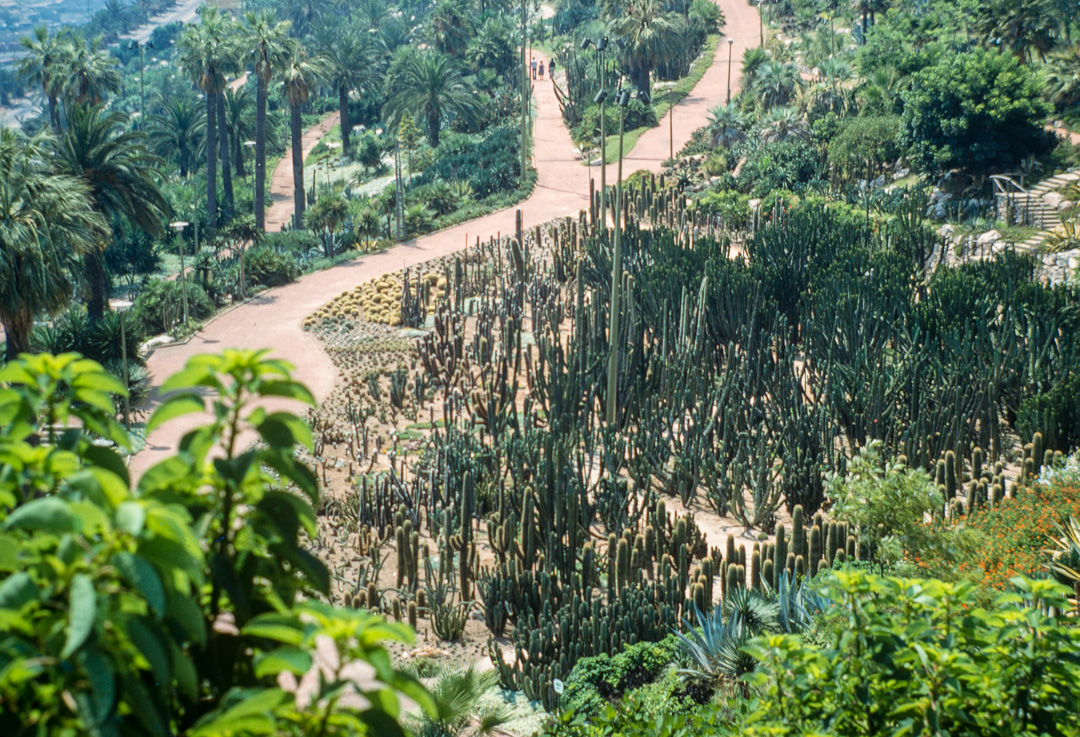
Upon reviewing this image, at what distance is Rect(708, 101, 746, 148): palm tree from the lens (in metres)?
38.6

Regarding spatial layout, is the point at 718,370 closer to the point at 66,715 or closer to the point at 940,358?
the point at 940,358

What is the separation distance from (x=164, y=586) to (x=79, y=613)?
0.24 meters

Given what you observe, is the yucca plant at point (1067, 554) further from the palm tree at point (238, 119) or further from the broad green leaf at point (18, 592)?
the palm tree at point (238, 119)

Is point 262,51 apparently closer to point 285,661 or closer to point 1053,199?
point 1053,199

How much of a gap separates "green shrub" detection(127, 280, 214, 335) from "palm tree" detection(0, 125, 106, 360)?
7.76m

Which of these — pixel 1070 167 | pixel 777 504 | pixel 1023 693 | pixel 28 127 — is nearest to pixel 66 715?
pixel 1023 693

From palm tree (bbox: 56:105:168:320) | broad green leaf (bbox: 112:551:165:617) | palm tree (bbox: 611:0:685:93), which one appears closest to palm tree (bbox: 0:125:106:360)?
palm tree (bbox: 56:105:168:320)

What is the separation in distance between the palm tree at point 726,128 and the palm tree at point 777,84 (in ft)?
5.94

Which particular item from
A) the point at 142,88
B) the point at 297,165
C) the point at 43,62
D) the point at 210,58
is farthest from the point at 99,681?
the point at 142,88

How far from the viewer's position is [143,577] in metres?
2.22

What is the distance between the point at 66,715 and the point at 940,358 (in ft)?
57.0

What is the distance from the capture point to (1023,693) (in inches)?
171

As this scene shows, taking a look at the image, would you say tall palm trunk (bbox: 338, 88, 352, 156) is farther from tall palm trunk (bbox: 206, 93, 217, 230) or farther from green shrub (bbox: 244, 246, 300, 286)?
green shrub (bbox: 244, 246, 300, 286)

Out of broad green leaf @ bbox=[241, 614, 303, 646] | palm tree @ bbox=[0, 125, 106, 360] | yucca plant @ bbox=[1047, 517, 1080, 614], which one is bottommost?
yucca plant @ bbox=[1047, 517, 1080, 614]
